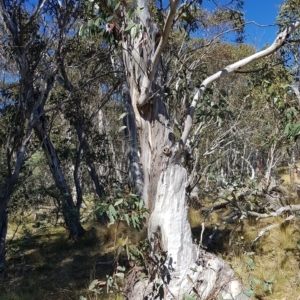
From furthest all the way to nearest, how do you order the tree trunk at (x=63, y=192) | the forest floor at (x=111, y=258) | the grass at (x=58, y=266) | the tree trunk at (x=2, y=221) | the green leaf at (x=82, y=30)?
the tree trunk at (x=63, y=192) → the tree trunk at (x=2, y=221) → the grass at (x=58, y=266) → the forest floor at (x=111, y=258) → the green leaf at (x=82, y=30)

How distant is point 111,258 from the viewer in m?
5.69

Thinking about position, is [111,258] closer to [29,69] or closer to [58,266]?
[58,266]

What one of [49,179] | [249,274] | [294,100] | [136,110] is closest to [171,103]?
[294,100]

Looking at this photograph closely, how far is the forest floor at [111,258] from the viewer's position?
3.90 metres

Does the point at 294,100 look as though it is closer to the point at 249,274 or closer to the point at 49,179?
the point at 249,274

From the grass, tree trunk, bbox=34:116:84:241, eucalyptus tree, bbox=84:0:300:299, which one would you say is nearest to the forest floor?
the grass

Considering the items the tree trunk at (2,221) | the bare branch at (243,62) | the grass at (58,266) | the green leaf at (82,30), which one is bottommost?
the grass at (58,266)

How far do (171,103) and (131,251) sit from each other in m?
2.76

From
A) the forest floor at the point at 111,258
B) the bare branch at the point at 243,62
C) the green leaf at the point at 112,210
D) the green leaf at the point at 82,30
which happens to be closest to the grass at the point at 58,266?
the forest floor at the point at 111,258

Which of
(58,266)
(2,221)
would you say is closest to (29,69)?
(2,221)

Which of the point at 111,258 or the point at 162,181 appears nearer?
the point at 162,181

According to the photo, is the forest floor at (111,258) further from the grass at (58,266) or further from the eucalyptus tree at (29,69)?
the eucalyptus tree at (29,69)

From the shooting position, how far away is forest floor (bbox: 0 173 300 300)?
12.8 ft

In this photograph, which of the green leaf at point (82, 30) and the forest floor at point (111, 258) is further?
the forest floor at point (111, 258)
